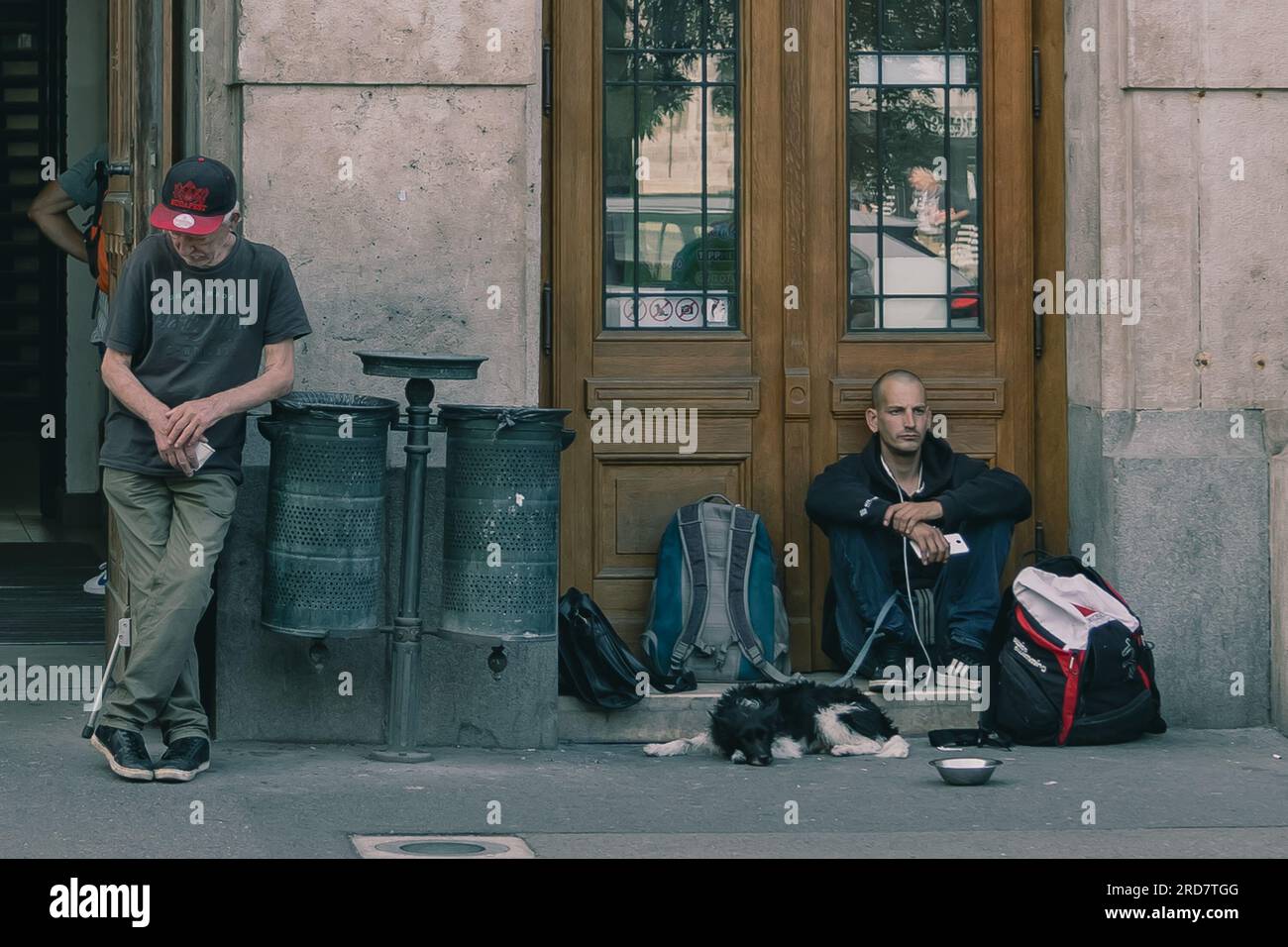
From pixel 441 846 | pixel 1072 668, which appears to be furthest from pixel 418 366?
pixel 1072 668

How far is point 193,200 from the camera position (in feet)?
24.0

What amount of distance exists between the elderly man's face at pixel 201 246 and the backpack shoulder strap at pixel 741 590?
2.35 metres

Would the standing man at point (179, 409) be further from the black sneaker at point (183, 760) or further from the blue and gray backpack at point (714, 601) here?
the blue and gray backpack at point (714, 601)

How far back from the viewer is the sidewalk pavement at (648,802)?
6613 millimetres

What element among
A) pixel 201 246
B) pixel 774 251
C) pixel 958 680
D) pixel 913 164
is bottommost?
pixel 958 680

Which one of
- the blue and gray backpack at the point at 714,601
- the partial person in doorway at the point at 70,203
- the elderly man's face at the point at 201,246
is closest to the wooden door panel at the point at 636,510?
the blue and gray backpack at the point at 714,601

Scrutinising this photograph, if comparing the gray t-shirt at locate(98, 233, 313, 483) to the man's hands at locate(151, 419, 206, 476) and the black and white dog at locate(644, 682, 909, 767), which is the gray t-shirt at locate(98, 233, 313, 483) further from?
the black and white dog at locate(644, 682, 909, 767)

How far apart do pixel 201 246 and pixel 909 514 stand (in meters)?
2.89

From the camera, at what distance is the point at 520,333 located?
323 inches

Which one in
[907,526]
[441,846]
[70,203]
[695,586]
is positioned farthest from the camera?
[70,203]

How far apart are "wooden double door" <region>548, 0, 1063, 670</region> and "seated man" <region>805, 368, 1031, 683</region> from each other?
275mm

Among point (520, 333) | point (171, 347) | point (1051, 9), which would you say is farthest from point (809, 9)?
point (171, 347)

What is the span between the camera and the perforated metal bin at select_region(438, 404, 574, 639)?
7.71 m

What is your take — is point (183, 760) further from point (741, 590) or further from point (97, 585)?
point (97, 585)
